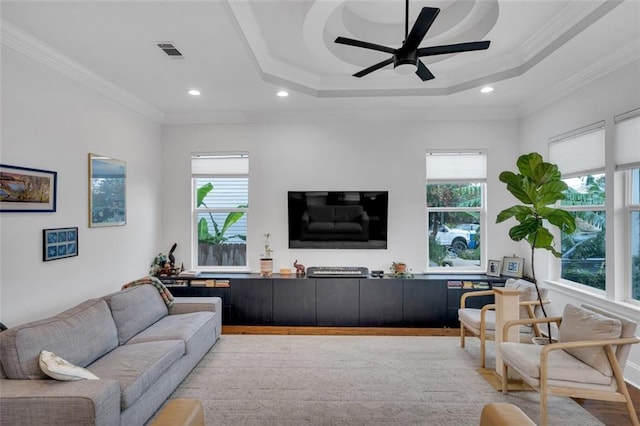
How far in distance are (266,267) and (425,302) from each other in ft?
7.13

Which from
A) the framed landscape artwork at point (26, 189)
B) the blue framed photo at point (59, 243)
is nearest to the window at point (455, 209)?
the blue framed photo at point (59, 243)

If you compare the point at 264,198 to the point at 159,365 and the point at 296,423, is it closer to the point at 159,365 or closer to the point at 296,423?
the point at 159,365

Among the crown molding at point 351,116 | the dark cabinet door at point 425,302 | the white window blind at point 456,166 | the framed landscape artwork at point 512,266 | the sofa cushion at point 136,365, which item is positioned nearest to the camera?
the sofa cushion at point 136,365

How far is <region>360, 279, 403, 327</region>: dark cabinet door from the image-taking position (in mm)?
4387

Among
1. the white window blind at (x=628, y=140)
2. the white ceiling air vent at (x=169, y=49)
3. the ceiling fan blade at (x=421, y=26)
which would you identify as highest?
the white ceiling air vent at (x=169, y=49)

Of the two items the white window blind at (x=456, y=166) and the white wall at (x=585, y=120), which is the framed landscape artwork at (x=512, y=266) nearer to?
the white wall at (x=585, y=120)

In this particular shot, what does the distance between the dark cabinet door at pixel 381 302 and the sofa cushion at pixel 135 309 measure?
2421 mm

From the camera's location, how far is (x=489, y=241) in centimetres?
471

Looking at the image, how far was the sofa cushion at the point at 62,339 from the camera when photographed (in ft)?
6.71

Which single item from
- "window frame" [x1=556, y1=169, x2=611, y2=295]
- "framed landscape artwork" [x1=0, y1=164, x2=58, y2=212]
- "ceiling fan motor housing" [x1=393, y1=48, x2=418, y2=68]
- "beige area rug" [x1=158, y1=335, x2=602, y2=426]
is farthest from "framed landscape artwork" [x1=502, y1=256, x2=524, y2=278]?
"framed landscape artwork" [x1=0, y1=164, x2=58, y2=212]

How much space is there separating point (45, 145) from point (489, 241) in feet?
17.2

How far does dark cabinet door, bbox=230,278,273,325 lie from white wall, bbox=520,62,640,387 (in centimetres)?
Answer: 349

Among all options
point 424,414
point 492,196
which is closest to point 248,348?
point 424,414

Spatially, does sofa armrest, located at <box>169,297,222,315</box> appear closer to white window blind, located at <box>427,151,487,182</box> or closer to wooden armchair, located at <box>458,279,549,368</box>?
wooden armchair, located at <box>458,279,549,368</box>
